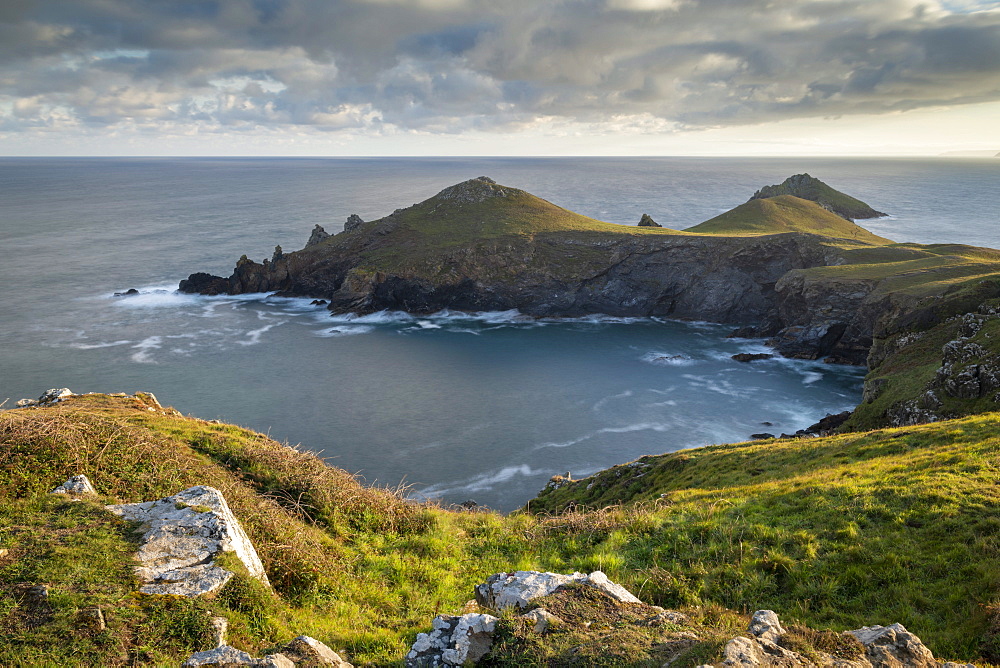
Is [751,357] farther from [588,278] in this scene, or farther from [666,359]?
[588,278]

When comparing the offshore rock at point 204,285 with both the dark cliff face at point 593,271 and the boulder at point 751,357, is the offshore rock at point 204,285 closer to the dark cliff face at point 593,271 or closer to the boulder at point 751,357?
the dark cliff face at point 593,271

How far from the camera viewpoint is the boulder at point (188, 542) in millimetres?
9180

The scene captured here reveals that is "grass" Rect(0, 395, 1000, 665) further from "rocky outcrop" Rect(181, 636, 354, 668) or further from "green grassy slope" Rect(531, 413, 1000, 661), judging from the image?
"rocky outcrop" Rect(181, 636, 354, 668)

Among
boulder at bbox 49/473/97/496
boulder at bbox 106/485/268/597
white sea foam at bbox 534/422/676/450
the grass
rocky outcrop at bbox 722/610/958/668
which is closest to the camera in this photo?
rocky outcrop at bbox 722/610/958/668

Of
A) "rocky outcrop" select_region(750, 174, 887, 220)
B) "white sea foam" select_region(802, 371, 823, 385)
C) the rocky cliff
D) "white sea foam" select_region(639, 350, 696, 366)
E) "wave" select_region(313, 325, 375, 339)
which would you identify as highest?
"rocky outcrop" select_region(750, 174, 887, 220)

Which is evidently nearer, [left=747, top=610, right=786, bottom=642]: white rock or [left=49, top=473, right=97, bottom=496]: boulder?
[left=747, top=610, right=786, bottom=642]: white rock

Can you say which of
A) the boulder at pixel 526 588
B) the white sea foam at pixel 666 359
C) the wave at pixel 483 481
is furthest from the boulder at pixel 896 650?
the white sea foam at pixel 666 359

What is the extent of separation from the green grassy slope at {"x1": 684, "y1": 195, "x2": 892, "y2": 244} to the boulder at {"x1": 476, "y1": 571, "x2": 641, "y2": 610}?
404 feet

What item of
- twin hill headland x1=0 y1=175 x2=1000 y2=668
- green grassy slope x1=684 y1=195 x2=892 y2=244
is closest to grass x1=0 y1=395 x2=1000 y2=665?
twin hill headland x1=0 y1=175 x2=1000 y2=668

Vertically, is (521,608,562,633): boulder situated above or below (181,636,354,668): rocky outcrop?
above

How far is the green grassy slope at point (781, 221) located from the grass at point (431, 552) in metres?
117

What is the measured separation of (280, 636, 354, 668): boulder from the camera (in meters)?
7.87

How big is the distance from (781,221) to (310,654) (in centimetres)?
15081

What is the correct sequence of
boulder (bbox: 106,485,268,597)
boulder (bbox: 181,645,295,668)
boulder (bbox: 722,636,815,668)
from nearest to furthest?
1. boulder (bbox: 722,636,815,668)
2. boulder (bbox: 181,645,295,668)
3. boulder (bbox: 106,485,268,597)
